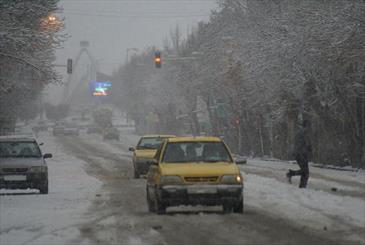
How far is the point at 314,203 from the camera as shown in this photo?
16.4 m

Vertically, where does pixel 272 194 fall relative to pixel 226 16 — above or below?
below

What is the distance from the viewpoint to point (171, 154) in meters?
15.7

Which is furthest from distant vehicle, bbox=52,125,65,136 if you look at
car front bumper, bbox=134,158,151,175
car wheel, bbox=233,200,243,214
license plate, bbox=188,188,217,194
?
license plate, bbox=188,188,217,194

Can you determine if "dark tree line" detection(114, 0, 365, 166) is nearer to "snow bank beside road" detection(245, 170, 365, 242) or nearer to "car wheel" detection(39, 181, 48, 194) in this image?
"snow bank beside road" detection(245, 170, 365, 242)

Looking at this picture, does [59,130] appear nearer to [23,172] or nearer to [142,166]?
[142,166]

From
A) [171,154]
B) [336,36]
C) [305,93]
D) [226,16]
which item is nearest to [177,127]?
[226,16]

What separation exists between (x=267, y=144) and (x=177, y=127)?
38.0 metres

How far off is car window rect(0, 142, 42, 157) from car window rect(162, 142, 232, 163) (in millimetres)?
7198

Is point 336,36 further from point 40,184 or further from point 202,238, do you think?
point 202,238

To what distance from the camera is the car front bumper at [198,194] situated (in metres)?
14.3

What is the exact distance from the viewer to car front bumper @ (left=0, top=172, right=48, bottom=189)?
20.3 m

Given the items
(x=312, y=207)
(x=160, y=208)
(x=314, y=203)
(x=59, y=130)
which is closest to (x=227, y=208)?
(x=160, y=208)

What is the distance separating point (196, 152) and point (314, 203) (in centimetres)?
286

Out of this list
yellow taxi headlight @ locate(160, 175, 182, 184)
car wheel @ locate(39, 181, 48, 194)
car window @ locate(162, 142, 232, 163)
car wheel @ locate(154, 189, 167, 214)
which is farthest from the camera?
car wheel @ locate(39, 181, 48, 194)
